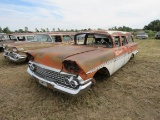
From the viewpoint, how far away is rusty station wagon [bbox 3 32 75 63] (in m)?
6.48

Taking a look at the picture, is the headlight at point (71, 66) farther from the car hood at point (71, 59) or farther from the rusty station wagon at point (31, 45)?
the rusty station wagon at point (31, 45)

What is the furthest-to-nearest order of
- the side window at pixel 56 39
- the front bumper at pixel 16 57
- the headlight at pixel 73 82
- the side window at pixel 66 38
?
the side window at pixel 66 38 < the side window at pixel 56 39 < the front bumper at pixel 16 57 < the headlight at pixel 73 82

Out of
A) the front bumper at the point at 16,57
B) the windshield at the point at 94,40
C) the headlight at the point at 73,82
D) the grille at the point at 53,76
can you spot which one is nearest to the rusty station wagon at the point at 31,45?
the front bumper at the point at 16,57

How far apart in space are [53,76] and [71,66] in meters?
0.59

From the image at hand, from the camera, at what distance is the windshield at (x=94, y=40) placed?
4.62 meters

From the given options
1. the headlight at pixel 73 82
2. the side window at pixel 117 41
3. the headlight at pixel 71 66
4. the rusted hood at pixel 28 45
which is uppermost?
the side window at pixel 117 41

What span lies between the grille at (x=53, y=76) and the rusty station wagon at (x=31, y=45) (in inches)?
102

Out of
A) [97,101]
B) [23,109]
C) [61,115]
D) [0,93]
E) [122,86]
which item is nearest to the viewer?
[61,115]

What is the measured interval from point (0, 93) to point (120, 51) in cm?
389

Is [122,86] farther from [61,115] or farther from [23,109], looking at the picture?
[23,109]

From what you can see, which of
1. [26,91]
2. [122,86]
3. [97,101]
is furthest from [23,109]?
[122,86]

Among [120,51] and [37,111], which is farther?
[120,51]

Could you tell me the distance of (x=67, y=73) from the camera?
3008 millimetres

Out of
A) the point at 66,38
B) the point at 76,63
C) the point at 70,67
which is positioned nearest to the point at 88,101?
the point at 70,67
